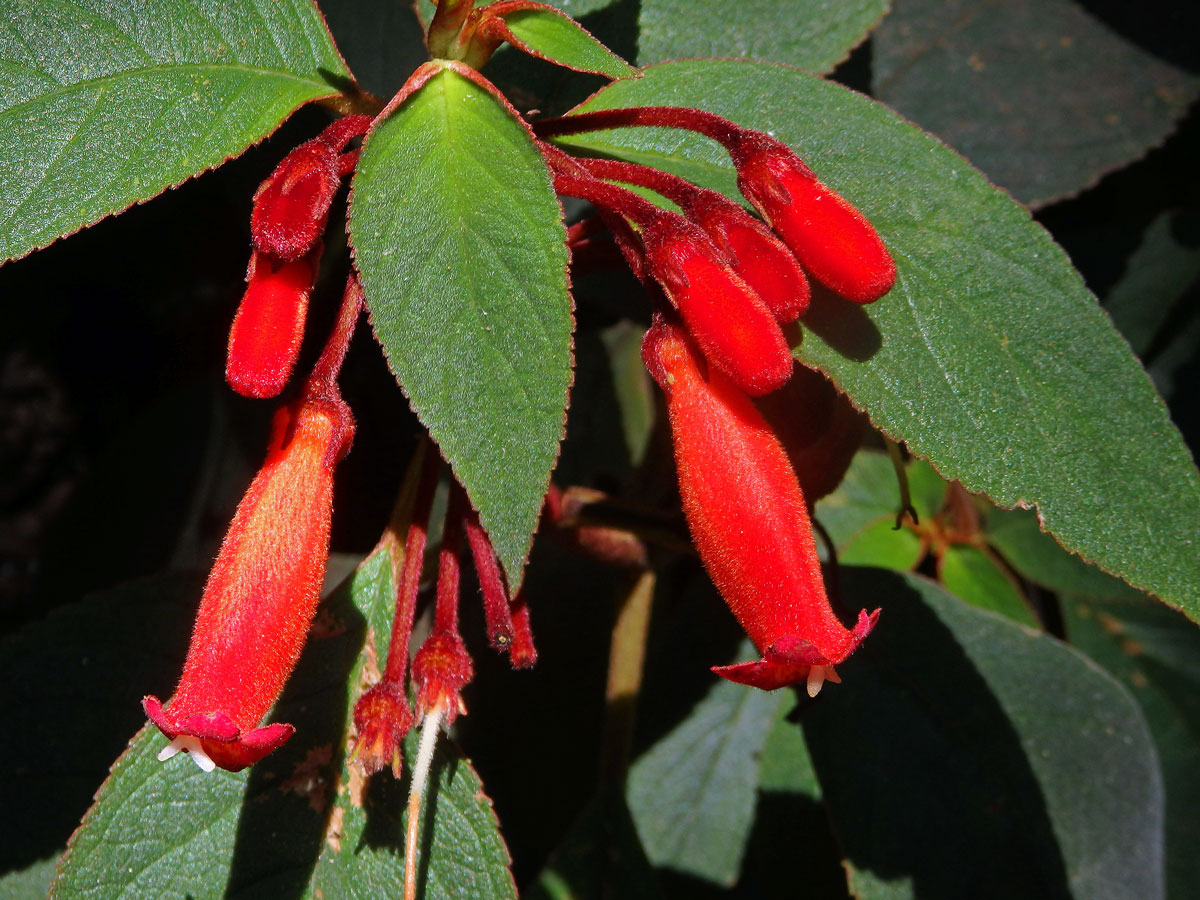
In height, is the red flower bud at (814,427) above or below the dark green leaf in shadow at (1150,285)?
above

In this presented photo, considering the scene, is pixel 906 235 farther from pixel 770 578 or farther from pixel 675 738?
pixel 675 738

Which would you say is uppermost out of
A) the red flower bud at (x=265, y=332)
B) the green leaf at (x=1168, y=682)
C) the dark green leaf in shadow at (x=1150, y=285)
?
the red flower bud at (x=265, y=332)

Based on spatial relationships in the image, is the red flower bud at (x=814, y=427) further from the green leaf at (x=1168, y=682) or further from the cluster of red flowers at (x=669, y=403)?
the green leaf at (x=1168, y=682)

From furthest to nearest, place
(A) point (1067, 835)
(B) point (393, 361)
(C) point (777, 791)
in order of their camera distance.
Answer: (C) point (777, 791), (A) point (1067, 835), (B) point (393, 361)

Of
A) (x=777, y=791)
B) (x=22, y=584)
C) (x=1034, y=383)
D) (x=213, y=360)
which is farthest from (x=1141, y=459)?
(x=22, y=584)

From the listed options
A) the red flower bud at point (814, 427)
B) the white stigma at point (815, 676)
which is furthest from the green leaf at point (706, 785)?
the white stigma at point (815, 676)

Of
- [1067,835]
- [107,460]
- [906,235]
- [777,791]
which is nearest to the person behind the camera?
[906,235]

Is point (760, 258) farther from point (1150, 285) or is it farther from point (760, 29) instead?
point (1150, 285)
